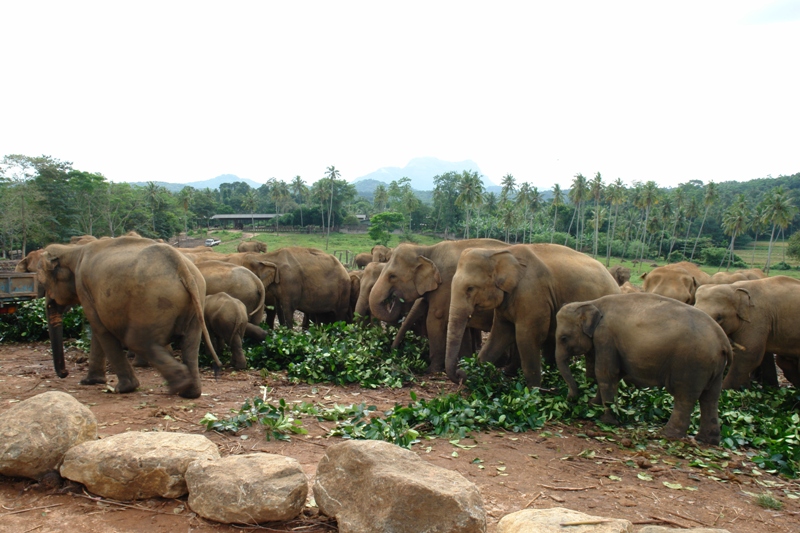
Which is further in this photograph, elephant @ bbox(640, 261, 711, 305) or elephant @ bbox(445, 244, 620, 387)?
elephant @ bbox(640, 261, 711, 305)

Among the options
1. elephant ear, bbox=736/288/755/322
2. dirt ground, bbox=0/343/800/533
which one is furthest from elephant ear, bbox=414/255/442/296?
elephant ear, bbox=736/288/755/322

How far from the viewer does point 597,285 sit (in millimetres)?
10531

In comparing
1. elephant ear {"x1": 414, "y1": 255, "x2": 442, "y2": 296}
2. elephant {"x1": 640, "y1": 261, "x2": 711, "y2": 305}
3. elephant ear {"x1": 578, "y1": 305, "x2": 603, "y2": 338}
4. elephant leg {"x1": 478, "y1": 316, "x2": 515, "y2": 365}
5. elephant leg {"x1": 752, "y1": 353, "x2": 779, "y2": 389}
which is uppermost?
elephant ear {"x1": 414, "y1": 255, "x2": 442, "y2": 296}

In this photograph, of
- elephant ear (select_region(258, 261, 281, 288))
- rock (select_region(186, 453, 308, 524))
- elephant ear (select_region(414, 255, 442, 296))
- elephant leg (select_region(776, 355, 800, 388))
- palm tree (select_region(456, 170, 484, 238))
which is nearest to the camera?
rock (select_region(186, 453, 308, 524))

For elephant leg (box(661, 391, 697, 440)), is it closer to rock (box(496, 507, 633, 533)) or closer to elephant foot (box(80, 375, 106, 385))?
rock (box(496, 507, 633, 533))

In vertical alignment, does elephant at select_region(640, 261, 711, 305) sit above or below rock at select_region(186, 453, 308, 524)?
above

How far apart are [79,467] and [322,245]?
74904mm

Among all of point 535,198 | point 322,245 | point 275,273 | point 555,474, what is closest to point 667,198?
point 535,198

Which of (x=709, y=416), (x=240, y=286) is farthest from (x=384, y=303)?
(x=709, y=416)

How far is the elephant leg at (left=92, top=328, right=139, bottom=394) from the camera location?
8367 millimetres

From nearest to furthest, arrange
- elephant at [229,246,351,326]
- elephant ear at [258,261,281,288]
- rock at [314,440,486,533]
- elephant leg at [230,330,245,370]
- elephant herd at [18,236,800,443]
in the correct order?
1. rock at [314,440,486,533]
2. elephant herd at [18,236,800,443]
3. elephant leg at [230,330,245,370]
4. elephant ear at [258,261,281,288]
5. elephant at [229,246,351,326]

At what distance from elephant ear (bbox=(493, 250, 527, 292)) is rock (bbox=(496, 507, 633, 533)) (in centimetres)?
553

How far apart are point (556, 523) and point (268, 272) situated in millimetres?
11281

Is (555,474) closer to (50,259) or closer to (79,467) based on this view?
(79,467)
